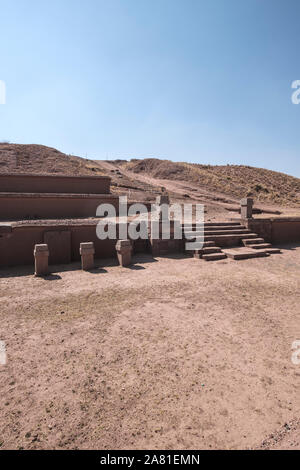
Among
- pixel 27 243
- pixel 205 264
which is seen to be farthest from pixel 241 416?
pixel 27 243

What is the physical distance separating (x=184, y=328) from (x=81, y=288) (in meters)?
2.93

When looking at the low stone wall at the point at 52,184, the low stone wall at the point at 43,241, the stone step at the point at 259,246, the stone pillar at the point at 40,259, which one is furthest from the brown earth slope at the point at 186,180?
the stone pillar at the point at 40,259

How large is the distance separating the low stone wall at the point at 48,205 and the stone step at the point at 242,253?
7360 millimetres

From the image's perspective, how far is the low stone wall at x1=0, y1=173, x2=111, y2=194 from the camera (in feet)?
45.7

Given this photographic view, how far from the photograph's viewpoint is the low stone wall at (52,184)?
13938mm

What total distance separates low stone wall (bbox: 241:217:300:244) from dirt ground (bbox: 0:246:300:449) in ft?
20.4

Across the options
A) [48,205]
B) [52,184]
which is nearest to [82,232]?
[48,205]

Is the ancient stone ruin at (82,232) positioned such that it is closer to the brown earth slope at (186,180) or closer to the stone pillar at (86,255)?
the stone pillar at (86,255)

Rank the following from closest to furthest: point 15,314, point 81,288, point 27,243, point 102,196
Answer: point 15,314 → point 81,288 → point 27,243 → point 102,196

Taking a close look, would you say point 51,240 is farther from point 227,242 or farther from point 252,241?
point 252,241

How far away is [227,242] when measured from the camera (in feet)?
35.5

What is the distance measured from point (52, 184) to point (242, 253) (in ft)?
36.5

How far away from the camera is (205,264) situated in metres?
8.49
